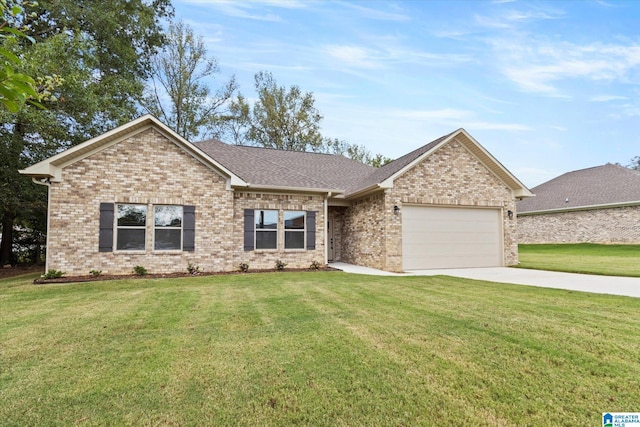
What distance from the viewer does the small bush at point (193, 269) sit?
35.5 feet

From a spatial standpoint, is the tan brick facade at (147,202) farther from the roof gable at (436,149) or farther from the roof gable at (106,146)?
the roof gable at (436,149)

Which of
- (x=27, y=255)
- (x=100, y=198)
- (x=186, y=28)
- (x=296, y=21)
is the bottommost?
(x=27, y=255)

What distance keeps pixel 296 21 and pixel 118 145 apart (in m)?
8.45

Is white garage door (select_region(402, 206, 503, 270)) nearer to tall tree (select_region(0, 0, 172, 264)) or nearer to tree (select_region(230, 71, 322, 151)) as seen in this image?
tall tree (select_region(0, 0, 172, 264))

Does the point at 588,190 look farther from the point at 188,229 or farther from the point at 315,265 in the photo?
the point at 188,229

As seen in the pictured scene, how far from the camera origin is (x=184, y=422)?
248cm

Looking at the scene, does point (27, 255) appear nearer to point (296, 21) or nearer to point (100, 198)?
point (100, 198)

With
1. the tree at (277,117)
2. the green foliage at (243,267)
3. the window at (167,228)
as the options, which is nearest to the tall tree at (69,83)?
the window at (167,228)

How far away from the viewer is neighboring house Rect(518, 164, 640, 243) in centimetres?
2127

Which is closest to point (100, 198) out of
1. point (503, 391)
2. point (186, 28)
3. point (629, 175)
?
point (503, 391)

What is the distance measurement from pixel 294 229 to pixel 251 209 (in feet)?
6.13

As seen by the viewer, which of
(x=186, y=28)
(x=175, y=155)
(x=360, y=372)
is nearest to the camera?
(x=360, y=372)

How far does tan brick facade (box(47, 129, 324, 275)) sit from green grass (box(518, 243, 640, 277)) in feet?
35.7

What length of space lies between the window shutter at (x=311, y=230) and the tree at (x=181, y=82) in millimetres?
14994
